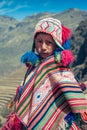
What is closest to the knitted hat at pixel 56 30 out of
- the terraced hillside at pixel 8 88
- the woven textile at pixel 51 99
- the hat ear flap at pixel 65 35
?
the hat ear flap at pixel 65 35

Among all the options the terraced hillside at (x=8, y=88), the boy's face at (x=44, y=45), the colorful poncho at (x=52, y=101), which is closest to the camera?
the colorful poncho at (x=52, y=101)

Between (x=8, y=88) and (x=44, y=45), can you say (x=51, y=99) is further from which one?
(x=8, y=88)

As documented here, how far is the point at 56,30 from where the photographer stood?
4.43 meters

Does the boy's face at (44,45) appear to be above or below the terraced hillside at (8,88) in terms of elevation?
above

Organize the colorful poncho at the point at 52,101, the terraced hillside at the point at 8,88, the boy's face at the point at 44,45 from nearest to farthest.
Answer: the colorful poncho at the point at 52,101
the boy's face at the point at 44,45
the terraced hillside at the point at 8,88

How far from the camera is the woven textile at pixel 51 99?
13.4 feet

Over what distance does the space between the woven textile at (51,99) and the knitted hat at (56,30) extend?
260 millimetres

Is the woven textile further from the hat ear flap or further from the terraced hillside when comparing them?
the terraced hillside

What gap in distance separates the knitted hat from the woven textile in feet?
0.85

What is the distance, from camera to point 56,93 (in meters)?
4.17

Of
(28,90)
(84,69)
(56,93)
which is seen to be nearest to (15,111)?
(28,90)

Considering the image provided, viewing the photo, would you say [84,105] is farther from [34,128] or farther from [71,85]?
[34,128]

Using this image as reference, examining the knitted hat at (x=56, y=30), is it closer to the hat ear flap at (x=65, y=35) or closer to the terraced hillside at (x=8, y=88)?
the hat ear flap at (x=65, y=35)

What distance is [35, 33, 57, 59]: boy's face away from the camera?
439 cm
